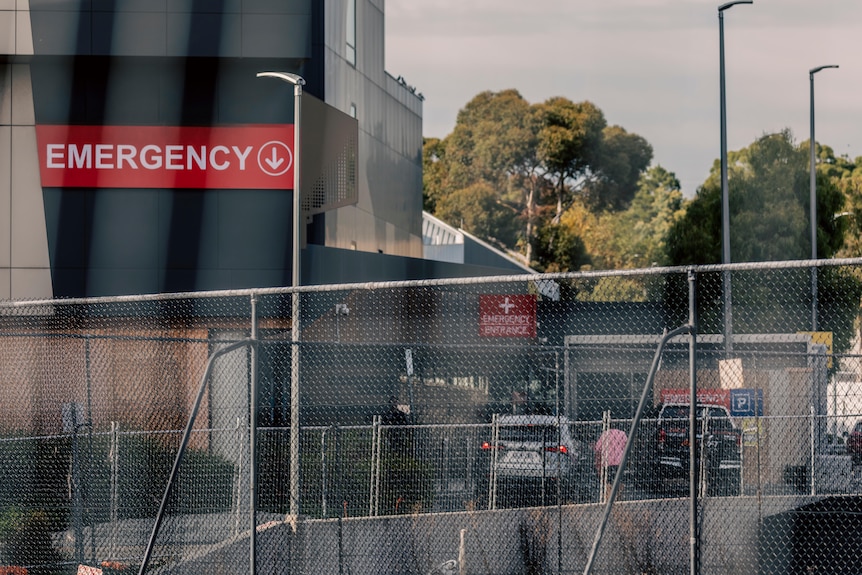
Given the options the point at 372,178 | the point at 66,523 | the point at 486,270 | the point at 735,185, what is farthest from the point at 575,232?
the point at 66,523

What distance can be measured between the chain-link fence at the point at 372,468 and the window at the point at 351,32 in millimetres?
8648

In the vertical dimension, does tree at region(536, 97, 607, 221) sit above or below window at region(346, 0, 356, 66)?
above

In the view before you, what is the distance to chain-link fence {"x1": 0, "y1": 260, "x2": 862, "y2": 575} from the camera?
10336 millimetres

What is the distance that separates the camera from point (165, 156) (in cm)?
2383

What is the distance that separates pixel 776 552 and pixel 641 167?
194ft

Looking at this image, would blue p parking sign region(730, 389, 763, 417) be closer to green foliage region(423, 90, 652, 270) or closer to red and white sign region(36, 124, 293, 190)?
red and white sign region(36, 124, 293, 190)

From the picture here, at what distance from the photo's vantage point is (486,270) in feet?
133

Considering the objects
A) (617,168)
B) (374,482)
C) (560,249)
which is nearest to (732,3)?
(560,249)

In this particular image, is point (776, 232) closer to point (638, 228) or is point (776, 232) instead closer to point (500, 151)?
point (638, 228)

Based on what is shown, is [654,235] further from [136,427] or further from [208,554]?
[208,554]

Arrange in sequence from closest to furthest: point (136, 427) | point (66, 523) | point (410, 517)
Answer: point (410, 517), point (66, 523), point (136, 427)

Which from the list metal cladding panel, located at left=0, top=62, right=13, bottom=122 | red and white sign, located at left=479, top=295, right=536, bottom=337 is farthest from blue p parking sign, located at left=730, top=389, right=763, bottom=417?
metal cladding panel, located at left=0, top=62, right=13, bottom=122

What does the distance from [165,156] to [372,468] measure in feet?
43.7

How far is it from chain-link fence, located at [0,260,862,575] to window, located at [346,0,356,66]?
8648 millimetres
